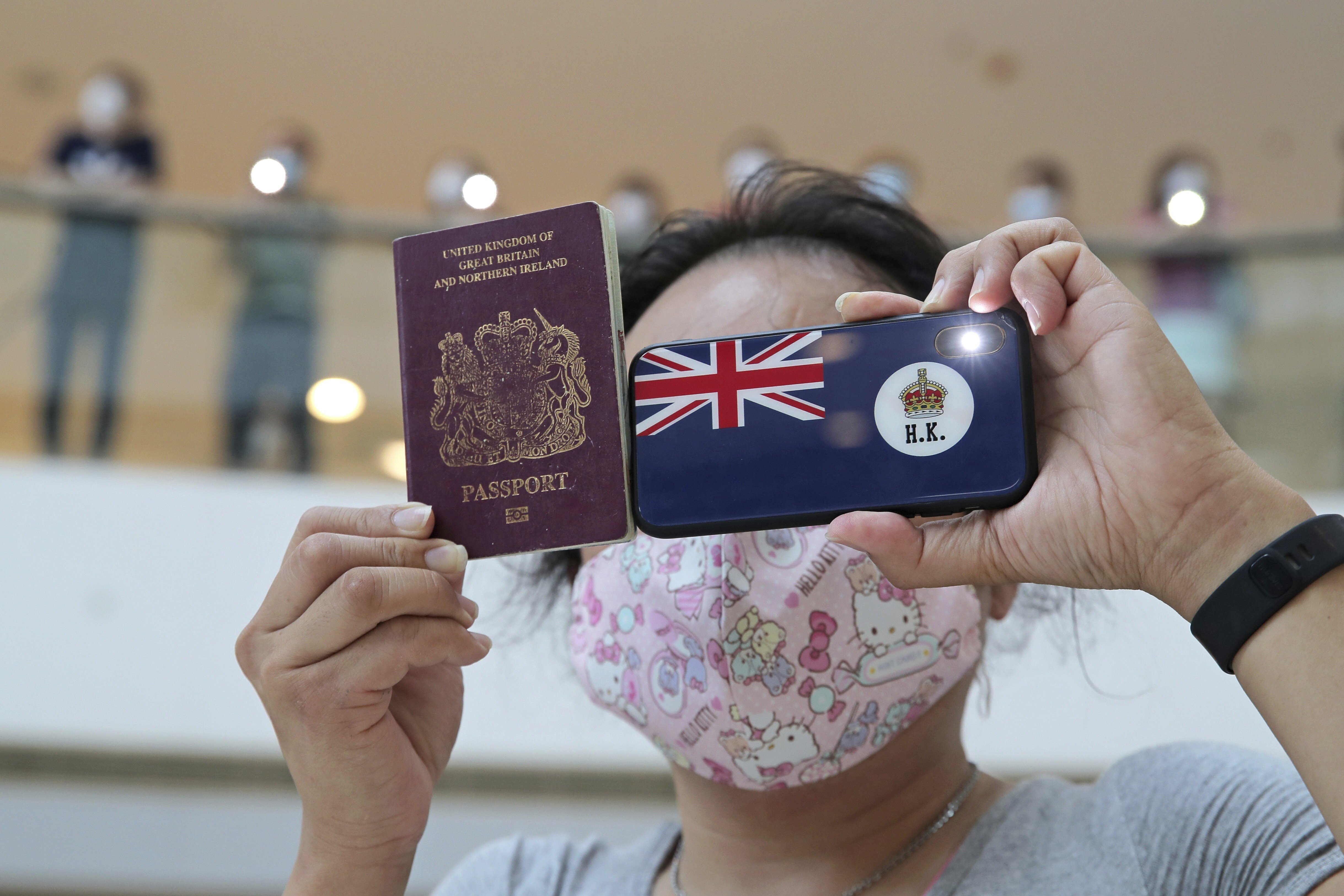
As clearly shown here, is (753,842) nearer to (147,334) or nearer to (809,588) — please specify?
(809,588)

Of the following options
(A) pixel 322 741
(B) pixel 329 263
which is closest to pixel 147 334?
Result: (B) pixel 329 263

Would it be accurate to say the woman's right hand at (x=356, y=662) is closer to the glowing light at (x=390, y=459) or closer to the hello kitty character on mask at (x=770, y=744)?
the hello kitty character on mask at (x=770, y=744)

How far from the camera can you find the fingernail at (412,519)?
3.21 feet

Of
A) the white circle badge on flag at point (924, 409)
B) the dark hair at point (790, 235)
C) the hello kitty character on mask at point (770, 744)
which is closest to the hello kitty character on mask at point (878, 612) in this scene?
the hello kitty character on mask at point (770, 744)

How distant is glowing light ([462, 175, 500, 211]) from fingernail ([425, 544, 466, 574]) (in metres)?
5.29

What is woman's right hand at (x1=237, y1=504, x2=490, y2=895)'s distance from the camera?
0.97m

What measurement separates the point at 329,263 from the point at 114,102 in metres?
2.06

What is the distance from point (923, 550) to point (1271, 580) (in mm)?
269

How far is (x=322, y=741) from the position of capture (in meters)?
1.06

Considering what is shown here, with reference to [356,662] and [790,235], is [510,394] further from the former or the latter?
[790,235]

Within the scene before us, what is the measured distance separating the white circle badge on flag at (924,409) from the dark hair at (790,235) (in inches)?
18.1

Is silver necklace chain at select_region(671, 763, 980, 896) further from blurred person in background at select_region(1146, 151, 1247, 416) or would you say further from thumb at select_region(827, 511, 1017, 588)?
blurred person in background at select_region(1146, 151, 1247, 416)

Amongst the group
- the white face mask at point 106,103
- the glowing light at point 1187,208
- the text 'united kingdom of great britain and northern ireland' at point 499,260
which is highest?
the white face mask at point 106,103

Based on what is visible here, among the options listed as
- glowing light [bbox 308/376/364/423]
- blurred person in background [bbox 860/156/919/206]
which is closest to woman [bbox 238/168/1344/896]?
blurred person in background [bbox 860/156/919/206]
